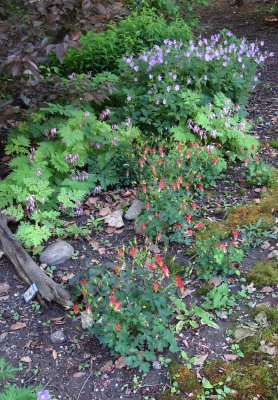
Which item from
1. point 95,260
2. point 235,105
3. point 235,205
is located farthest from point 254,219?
point 235,105

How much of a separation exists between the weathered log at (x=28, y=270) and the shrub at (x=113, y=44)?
2912 mm

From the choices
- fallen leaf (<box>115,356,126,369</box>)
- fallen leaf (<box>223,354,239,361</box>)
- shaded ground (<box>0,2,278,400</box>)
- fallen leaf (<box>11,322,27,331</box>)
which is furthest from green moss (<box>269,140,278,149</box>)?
fallen leaf (<box>11,322,27,331</box>)

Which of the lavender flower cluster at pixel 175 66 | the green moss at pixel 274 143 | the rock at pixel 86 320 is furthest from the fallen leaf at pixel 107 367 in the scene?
the green moss at pixel 274 143

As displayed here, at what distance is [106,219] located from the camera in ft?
14.5

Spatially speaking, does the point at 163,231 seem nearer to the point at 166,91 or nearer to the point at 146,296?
the point at 146,296

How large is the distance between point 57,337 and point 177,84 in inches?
121

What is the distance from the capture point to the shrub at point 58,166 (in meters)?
4.22

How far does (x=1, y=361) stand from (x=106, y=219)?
1952 mm

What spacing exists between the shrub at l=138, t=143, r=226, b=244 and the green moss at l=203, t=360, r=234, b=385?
1084 mm

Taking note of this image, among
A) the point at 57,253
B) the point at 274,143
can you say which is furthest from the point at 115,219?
the point at 274,143

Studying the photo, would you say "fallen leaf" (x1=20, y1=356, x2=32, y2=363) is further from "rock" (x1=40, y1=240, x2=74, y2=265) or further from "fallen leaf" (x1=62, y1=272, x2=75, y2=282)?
"rock" (x1=40, y1=240, x2=74, y2=265)

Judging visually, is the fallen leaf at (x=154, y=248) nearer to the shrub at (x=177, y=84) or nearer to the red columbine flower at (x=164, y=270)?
the red columbine flower at (x=164, y=270)

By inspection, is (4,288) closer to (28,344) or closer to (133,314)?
(28,344)

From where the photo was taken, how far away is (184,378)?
2959 mm
